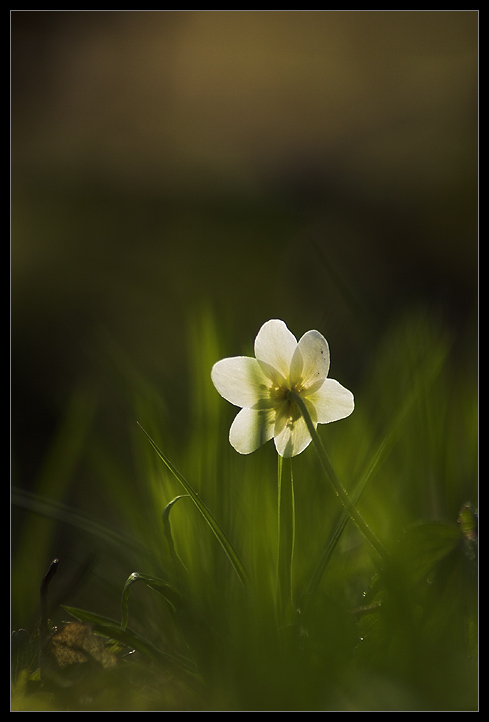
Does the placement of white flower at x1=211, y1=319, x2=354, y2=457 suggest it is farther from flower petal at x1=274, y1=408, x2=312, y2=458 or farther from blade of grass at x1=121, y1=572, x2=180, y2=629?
blade of grass at x1=121, y1=572, x2=180, y2=629

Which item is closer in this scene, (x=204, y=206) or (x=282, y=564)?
(x=282, y=564)

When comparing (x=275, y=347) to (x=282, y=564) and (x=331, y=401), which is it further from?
(x=282, y=564)

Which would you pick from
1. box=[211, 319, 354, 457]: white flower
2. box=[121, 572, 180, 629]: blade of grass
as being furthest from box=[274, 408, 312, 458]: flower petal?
box=[121, 572, 180, 629]: blade of grass

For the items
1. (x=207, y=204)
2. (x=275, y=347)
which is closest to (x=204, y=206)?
(x=207, y=204)

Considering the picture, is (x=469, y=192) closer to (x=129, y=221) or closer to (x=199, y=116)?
(x=199, y=116)

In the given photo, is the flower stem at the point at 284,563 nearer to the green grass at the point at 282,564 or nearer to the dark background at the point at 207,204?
the green grass at the point at 282,564

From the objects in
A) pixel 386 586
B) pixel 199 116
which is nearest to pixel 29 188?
pixel 199 116
